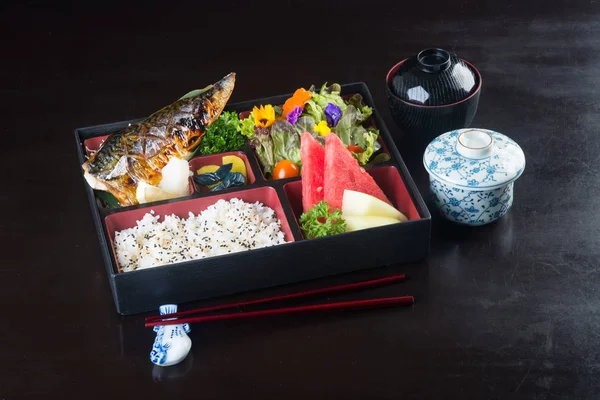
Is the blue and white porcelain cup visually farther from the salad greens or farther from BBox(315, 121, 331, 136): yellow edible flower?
BBox(315, 121, 331, 136): yellow edible flower

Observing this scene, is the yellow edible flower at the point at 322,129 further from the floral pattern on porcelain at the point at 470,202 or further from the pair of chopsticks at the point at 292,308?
the pair of chopsticks at the point at 292,308

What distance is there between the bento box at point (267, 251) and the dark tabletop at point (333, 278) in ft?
0.16

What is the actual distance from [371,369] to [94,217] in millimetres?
864

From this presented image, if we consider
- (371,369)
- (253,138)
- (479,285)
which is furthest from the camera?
(253,138)

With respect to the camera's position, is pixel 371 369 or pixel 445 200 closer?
pixel 371 369

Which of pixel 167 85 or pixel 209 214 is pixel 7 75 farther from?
pixel 209 214

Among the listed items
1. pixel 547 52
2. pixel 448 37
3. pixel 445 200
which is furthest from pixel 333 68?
pixel 445 200

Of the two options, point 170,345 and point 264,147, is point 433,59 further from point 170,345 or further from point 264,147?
point 170,345

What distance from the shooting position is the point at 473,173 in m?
2.61

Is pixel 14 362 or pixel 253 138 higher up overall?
pixel 253 138

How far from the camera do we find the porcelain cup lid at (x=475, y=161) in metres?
2.60

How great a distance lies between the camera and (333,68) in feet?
11.4

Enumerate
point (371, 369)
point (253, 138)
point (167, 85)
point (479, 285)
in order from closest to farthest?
point (371, 369) → point (479, 285) → point (253, 138) → point (167, 85)

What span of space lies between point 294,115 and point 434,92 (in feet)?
1.35
